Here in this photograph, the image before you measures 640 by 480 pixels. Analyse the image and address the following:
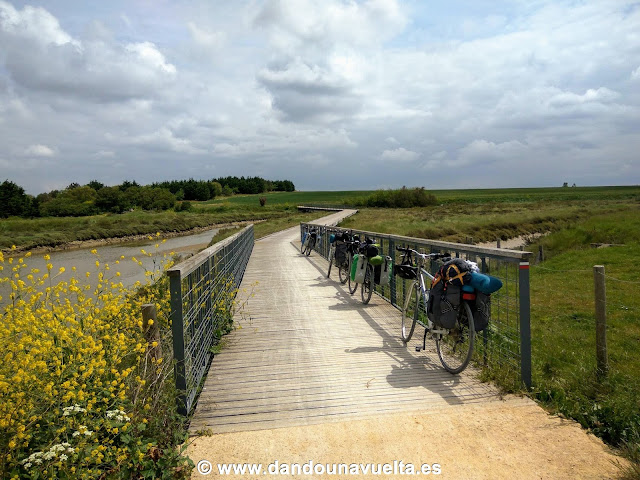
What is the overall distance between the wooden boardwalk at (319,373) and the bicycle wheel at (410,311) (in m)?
0.14

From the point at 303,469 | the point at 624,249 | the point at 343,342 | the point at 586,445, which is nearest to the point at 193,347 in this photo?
the point at 303,469

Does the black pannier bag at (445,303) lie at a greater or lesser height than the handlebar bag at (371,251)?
lesser

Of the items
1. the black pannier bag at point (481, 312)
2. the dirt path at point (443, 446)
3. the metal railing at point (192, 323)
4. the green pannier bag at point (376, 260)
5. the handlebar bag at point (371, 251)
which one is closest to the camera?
the dirt path at point (443, 446)

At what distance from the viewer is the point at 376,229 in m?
33.5

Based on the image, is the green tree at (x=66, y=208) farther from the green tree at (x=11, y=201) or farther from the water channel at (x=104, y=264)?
the water channel at (x=104, y=264)

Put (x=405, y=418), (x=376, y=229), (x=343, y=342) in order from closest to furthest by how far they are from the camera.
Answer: (x=405, y=418), (x=343, y=342), (x=376, y=229)


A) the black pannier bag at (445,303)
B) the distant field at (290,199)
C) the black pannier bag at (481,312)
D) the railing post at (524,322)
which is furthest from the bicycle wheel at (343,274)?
the distant field at (290,199)

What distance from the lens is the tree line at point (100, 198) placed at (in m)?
74.7

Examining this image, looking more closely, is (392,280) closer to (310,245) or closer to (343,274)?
(343,274)

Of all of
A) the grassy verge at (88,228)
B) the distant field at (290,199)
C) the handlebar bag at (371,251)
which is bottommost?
the grassy verge at (88,228)

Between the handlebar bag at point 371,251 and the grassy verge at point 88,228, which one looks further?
the grassy verge at point 88,228

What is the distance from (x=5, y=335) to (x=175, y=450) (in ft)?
4.44

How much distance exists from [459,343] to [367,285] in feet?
10.3

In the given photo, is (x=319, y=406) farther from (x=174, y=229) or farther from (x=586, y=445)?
(x=174, y=229)
